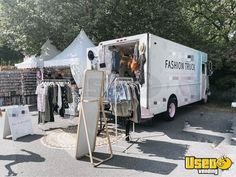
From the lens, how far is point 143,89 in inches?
299

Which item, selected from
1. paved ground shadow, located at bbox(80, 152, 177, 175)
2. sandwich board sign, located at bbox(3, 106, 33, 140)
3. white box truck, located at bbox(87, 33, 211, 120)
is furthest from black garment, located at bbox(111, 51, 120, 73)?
paved ground shadow, located at bbox(80, 152, 177, 175)

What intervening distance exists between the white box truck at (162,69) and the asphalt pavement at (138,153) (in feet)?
3.03

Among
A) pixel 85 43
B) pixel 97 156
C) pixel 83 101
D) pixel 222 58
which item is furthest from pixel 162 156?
pixel 222 58

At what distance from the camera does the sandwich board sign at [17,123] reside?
281 inches

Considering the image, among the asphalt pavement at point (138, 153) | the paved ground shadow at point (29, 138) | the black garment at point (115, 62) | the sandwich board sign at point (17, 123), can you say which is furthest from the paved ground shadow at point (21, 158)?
the black garment at point (115, 62)

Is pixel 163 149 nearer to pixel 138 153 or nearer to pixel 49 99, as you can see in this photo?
pixel 138 153

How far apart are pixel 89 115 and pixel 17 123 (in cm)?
293

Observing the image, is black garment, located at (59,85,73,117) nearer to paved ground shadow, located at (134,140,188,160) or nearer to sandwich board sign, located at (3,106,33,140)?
sandwich board sign, located at (3,106,33,140)

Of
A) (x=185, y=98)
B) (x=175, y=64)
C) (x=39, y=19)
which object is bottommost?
(x=185, y=98)

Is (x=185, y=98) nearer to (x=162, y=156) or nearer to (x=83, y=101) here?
(x=162, y=156)

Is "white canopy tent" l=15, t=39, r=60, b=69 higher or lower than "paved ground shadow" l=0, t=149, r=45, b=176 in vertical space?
higher

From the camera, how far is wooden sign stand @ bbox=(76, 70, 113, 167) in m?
5.30

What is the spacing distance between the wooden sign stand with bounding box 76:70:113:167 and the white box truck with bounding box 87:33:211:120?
7.73 ft

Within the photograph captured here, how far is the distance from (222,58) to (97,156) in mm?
11088
